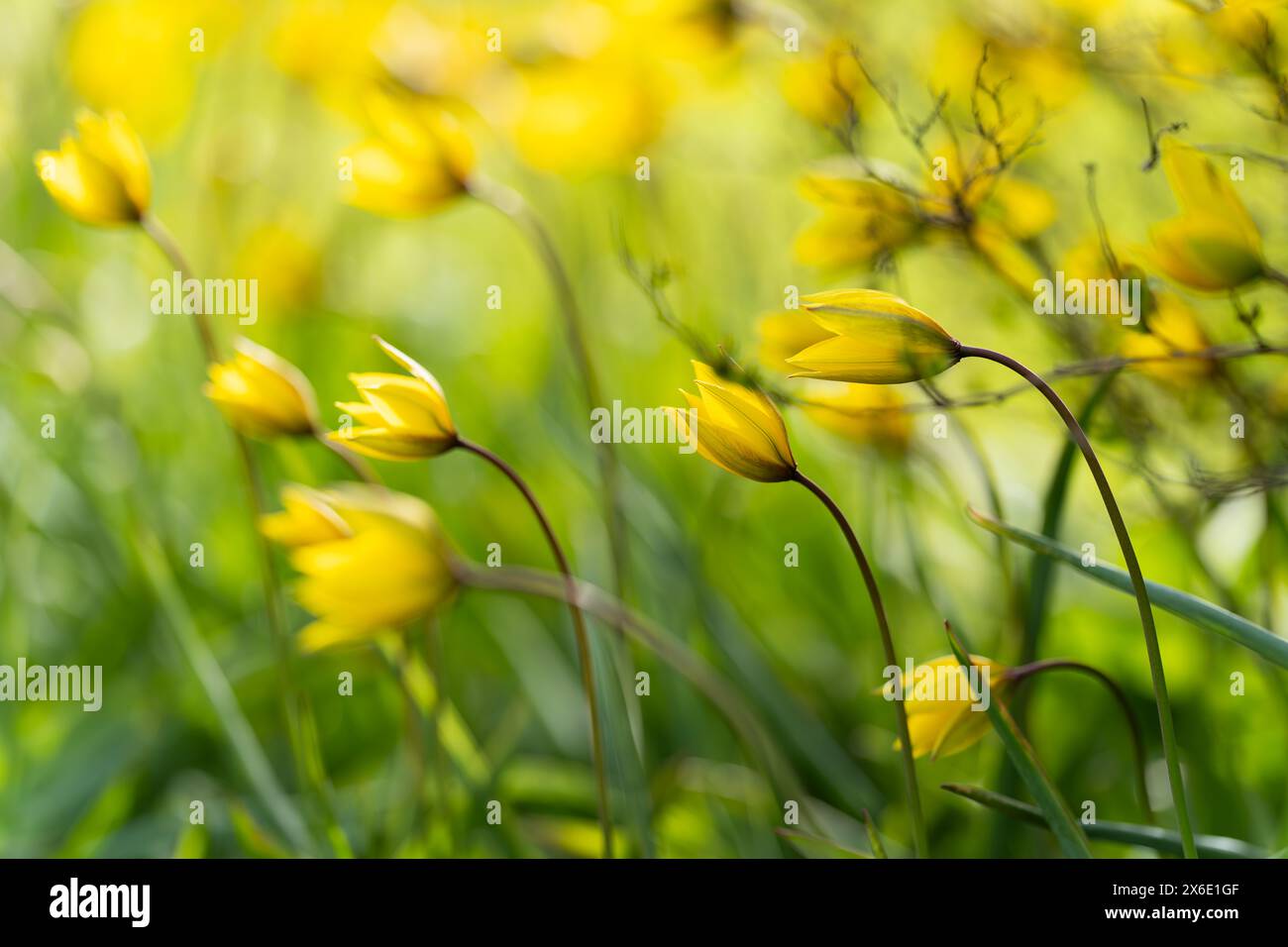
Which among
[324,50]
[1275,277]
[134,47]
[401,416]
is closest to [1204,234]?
[1275,277]

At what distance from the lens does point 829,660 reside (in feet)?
2.23

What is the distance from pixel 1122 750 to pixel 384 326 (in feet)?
2.41

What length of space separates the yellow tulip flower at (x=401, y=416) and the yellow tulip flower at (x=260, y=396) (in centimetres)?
6

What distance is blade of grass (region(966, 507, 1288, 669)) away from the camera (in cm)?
27

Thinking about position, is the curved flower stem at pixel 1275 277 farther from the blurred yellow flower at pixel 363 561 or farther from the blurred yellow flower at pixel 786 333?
the blurred yellow flower at pixel 363 561

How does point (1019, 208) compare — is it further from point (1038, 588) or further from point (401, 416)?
point (401, 416)

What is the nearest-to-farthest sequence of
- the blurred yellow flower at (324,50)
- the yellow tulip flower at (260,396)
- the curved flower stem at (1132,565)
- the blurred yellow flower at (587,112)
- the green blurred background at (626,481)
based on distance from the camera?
the curved flower stem at (1132,565) < the yellow tulip flower at (260,396) < the green blurred background at (626,481) < the blurred yellow flower at (587,112) < the blurred yellow flower at (324,50)

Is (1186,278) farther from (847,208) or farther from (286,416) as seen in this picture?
(286,416)

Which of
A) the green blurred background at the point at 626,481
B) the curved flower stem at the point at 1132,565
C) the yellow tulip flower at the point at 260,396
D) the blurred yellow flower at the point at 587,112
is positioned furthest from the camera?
the blurred yellow flower at the point at 587,112

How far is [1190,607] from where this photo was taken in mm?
281

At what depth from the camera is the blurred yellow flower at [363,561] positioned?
0.35 m

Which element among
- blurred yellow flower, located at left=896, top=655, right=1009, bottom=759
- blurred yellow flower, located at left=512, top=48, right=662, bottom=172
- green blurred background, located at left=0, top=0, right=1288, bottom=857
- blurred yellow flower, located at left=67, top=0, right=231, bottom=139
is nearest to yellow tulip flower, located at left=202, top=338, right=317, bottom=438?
green blurred background, located at left=0, top=0, right=1288, bottom=857

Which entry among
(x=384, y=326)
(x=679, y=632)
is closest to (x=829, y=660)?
(x=679, y=632)

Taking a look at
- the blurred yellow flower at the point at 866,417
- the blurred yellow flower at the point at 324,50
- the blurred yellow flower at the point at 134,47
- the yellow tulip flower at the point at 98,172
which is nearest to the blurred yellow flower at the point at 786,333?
the blurred yellow flower at the point at 866,417
